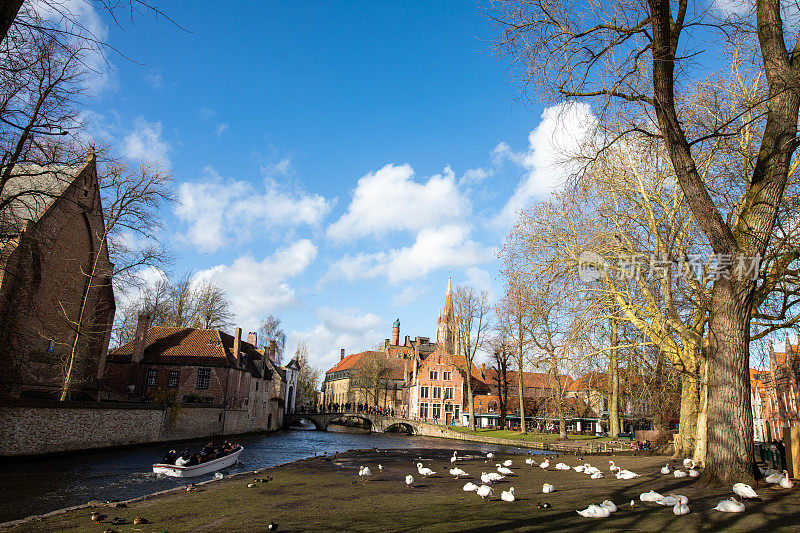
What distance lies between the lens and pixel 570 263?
16484 millimetres

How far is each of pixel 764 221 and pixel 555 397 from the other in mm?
27430

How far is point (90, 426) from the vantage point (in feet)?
82.6

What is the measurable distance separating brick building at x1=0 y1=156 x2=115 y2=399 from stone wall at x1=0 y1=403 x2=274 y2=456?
1.54 metres

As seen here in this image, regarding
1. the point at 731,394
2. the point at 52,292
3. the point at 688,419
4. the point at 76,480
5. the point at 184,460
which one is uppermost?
the point at 52,292

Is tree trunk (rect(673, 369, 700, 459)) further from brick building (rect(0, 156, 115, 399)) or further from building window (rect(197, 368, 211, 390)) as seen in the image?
building window (rect(197, 368, 211, 390))

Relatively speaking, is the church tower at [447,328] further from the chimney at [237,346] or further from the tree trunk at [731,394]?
the tree trunk at [731,394]

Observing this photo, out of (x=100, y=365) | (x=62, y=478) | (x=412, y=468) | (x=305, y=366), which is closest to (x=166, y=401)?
(x=100, y=365)

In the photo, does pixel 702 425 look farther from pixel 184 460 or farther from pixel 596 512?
pixel 184 460

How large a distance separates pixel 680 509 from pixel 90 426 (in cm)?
2716

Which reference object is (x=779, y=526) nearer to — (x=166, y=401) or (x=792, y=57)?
(x=792, y=57)

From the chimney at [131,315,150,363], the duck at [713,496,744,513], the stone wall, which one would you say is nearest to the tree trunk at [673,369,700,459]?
the duck at [713,496,744,513]

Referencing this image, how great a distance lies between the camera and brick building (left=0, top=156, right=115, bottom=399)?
76.7 ft

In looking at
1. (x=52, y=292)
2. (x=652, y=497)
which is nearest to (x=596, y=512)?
(x=652, y=497)

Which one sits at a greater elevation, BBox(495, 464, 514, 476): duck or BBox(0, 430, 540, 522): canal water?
BBox(495, 464, 514, 476): duck
